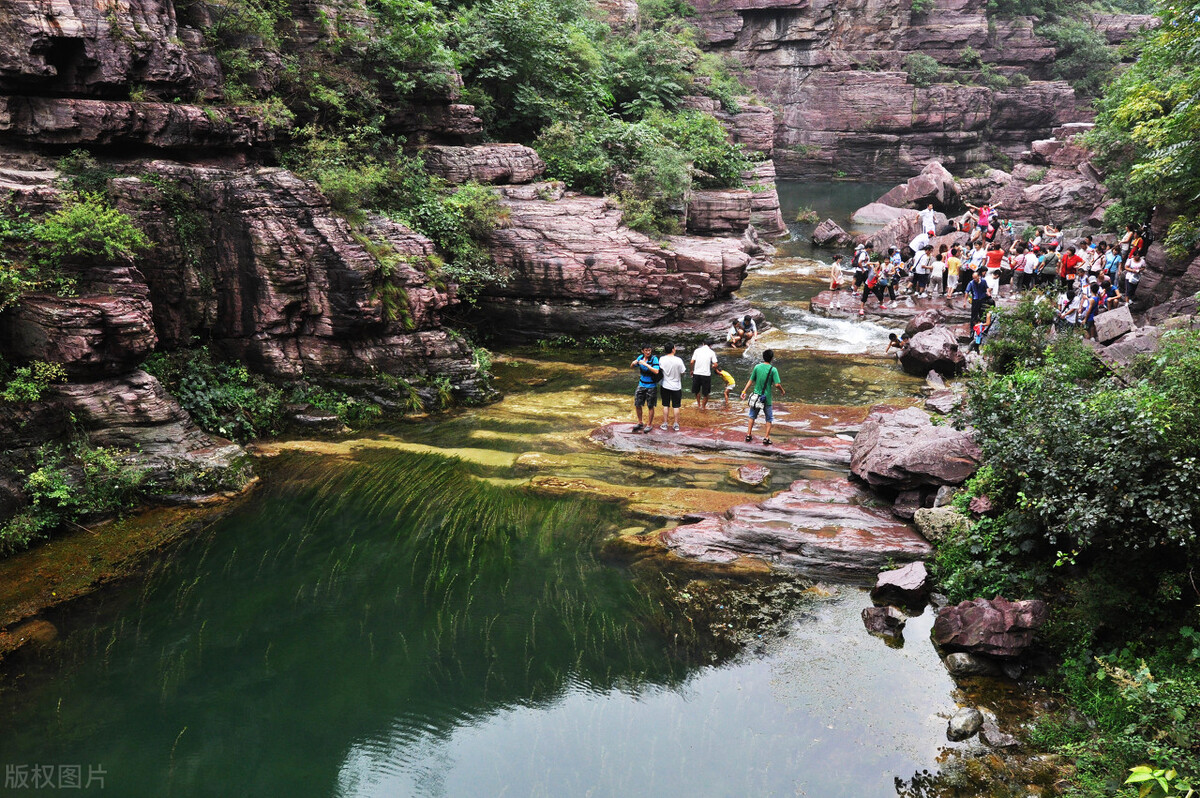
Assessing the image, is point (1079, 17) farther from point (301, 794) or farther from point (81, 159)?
point (301, 794)

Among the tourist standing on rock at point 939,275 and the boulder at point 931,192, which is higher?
the boulder at point 931,192

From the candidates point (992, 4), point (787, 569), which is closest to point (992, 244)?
point (787, 569)

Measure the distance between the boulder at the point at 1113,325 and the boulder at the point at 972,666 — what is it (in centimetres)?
988

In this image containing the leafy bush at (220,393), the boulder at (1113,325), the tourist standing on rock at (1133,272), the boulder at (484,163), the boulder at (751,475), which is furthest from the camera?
the boulder at (484,163)

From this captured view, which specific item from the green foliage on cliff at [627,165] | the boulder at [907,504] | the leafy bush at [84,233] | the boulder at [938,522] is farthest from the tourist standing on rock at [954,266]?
the leafy bush at [84,233]

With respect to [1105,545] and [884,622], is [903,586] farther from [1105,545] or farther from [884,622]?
[1105,545]

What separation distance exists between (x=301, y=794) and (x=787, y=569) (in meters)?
5.90

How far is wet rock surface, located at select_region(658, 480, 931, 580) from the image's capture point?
9.33m

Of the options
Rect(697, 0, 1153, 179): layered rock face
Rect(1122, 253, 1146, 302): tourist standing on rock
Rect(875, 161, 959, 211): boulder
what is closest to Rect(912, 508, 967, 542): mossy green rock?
Rect(1122, 253, 1146, 302): tourist standing on rock

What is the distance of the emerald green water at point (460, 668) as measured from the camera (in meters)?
6.85

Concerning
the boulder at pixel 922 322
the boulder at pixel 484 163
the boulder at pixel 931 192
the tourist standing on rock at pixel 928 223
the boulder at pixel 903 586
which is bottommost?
the boulder at pixel 903 586

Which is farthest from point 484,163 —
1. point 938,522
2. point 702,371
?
point 938,522

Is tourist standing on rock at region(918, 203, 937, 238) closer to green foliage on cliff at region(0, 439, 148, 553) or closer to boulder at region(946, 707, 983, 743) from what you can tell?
boulder at region(946, 707, 983, 743)

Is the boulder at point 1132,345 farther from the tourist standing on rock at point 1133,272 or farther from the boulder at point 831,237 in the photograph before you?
the boulder at point 831,237
